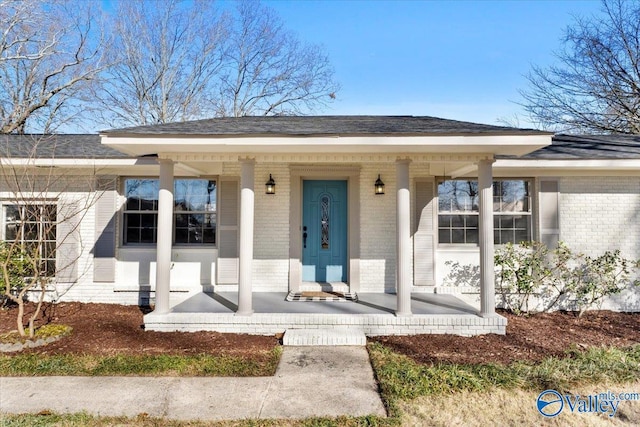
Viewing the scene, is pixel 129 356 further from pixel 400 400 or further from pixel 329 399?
pixel 400 400

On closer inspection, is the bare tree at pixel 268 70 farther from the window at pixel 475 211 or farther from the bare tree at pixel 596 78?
the window at pixel 475 211

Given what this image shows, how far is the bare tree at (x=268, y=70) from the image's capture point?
20.5 meters

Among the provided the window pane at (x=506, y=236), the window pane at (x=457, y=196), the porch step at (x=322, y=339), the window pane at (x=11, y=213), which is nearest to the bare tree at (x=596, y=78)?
the window pane at (x=506, y=236)

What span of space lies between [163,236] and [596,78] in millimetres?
19381

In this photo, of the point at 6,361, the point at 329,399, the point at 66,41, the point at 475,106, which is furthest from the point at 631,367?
the point at 66,41

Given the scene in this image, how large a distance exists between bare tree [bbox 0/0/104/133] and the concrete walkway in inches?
644

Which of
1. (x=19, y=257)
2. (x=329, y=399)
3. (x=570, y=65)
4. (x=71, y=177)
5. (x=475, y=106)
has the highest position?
(x=570, y=65)

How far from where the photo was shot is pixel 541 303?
707 centimetres

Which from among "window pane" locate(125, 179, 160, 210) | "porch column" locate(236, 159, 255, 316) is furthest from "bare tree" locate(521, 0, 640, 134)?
"window pane" locate(125, 179, 160, 210)

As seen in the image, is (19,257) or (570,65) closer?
(19,257)

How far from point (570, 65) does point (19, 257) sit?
21518mm

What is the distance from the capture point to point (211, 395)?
3.57m

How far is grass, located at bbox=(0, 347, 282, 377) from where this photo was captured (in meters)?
4.11

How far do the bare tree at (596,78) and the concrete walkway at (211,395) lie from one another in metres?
18.0
